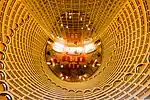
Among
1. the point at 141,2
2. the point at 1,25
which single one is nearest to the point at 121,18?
the point at 141,2

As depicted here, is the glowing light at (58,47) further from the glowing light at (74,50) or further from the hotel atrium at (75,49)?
the glowing light at (74,50)

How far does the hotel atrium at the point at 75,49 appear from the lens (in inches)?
808

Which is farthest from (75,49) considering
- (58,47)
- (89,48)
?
(58,47)

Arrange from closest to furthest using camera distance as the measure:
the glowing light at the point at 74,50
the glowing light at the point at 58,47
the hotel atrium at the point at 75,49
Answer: the hotel atrium at the point at 75,49 < the glowing light at the point at 58,47 < the glowing light at the point at 74,50

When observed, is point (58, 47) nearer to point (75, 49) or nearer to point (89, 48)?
point (75, 49)

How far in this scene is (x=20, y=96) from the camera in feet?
66.8

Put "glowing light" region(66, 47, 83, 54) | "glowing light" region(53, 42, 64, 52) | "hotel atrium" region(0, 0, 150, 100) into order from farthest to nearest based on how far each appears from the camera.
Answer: "glowing light" region(66, 47, 83, 54) → "glowing light" region(53, 42, 64, 52) → "hotel atrium" region(0, 0, 150, 100)

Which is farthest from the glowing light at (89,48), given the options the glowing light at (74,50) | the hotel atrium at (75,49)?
the glowing light at (74,50)

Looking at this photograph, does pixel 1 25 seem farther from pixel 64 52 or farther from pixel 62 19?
pixel 64 52

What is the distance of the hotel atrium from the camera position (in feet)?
67.4

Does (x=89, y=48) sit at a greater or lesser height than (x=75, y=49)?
lesser

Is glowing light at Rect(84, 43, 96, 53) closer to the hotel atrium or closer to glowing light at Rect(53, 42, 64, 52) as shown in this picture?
the hotel atrium

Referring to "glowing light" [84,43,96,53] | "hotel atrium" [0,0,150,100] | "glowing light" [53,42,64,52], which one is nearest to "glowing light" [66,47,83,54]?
"hotel atrium" [0,0,150,100]

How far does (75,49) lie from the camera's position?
1451 inches
